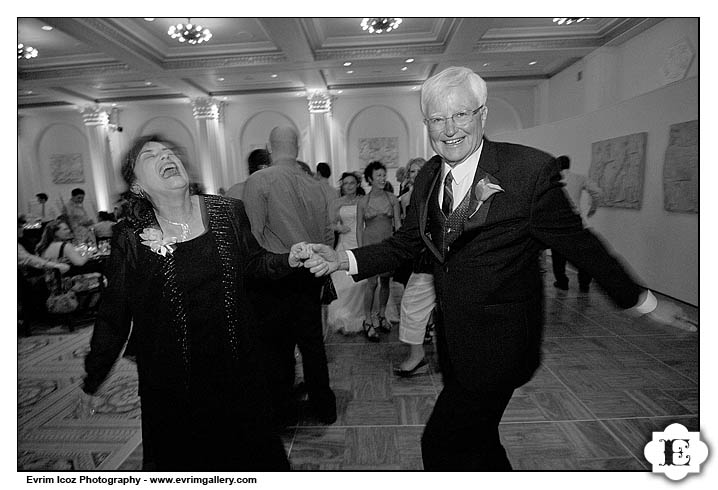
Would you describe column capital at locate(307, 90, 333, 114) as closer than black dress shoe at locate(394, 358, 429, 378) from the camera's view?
No

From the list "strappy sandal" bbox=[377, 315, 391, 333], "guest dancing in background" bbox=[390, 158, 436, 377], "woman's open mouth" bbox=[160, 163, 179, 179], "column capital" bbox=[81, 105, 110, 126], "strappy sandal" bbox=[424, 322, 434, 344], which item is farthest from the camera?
"strappy sandal" bbox=[377, 315, 391, 333]

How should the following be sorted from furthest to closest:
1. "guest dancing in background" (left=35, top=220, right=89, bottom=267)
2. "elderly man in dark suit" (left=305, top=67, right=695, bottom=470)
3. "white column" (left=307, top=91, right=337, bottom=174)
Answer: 1. "white column" (left=307, top=91, right=337, bottom=174)
2. "guest dancing in background" (left=35, top=220, right=89, bottom=267)
3. "elderly man in dark suit" (left=305, top=67, right=695, bottom=470)

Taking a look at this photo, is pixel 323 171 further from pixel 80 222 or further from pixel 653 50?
pixel 653 50

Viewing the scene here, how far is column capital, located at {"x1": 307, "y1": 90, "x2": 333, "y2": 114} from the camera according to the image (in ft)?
19.4

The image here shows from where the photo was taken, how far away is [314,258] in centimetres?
156

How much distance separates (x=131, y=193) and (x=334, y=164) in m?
7.11

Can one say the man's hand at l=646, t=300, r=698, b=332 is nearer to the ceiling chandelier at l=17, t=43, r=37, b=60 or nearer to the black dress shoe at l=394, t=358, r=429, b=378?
the black dress shoe at l=394, t=358, r=429, b=378

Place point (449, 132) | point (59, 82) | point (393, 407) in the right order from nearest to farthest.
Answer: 1. point (449, 132)
2. point (59, 82)
3. point (393, 407)

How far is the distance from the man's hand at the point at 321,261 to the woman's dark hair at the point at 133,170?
0.53 meters

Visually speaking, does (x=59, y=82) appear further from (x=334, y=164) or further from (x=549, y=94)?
(x=334, y=164)

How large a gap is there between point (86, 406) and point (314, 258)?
1669 mm

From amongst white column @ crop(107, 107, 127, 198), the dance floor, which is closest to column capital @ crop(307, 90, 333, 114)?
the dance floor
